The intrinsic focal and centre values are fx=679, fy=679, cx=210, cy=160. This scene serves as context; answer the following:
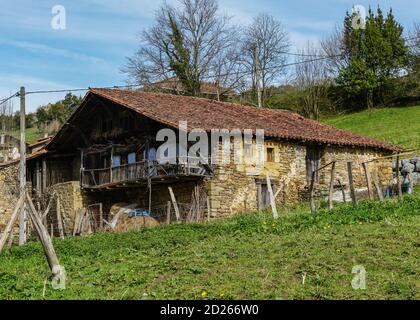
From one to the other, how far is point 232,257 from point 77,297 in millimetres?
3548

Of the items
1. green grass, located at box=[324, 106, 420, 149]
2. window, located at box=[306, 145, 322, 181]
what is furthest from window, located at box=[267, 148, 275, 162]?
green grass, located at box=[324, 106, 420, 149]

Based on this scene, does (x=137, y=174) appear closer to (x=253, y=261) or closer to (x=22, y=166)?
(x=22, y=166)

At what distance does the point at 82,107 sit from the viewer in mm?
29344

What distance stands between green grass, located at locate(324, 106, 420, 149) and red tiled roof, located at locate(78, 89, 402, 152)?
18.8ft

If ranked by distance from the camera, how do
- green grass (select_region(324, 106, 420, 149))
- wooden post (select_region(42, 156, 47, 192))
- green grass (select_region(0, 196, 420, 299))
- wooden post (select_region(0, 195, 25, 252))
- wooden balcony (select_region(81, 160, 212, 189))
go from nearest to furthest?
green grass (select_region(0, 196, 420, 299)) → wooden post (select_region(0, 195, 25, 252)) → wooden balcony (select_region(81, 160, 212, 189)) → wooden post (select_region(42, 156, 47, 192)) → green grass (select_region(324, 106, 420, 149))

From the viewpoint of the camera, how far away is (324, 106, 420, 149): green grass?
37.2 m

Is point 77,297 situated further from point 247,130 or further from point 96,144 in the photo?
point 96,144

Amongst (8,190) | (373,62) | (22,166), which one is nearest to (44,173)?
(8,190)

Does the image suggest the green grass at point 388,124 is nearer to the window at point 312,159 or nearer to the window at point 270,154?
the window at point 312,159

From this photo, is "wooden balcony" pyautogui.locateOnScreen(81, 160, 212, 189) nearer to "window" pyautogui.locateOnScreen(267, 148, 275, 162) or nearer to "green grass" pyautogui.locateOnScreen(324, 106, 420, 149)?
"window" pyautogui.locateOnScreen(267, 148, 275, 162)

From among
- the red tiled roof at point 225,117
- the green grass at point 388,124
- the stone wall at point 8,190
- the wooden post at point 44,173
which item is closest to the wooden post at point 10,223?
the red tiled roof at point 225,117

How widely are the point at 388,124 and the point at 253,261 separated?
31.5 m

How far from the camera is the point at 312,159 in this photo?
28.4 meters

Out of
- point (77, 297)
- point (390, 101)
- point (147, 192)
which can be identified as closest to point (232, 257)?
point (77, 297)
